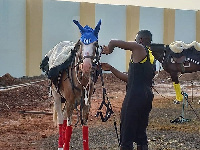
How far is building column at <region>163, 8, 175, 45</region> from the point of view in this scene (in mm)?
28016

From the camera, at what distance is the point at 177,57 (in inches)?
524

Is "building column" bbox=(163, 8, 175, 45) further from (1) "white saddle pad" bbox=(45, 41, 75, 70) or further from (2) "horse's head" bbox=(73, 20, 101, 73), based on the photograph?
(2) "horse's head" bbox=(73, 20, 101, 73)

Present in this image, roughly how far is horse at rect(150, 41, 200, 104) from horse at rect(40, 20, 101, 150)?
6.58 m

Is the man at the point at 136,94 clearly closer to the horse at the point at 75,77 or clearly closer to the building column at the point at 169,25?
the horse at the point at 75,77

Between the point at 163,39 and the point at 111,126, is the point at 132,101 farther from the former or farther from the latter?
the point at 163,39

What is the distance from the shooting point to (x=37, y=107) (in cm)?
1206

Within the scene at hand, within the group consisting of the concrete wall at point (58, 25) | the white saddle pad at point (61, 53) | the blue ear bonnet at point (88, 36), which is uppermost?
the concrete wall at point (58, 25)

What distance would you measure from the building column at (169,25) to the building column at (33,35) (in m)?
10.1

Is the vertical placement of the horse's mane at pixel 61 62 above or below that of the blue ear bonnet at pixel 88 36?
below

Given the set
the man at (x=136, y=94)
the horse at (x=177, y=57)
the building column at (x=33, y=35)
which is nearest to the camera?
the man at (x=136, y=94)

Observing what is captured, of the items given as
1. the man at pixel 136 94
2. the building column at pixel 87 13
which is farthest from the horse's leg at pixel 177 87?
the building column at pixel 87 13

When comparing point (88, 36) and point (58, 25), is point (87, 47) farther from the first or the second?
point (58, 25)

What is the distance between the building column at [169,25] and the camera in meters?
28.0

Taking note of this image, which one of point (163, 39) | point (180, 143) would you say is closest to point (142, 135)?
point (180, 143)
